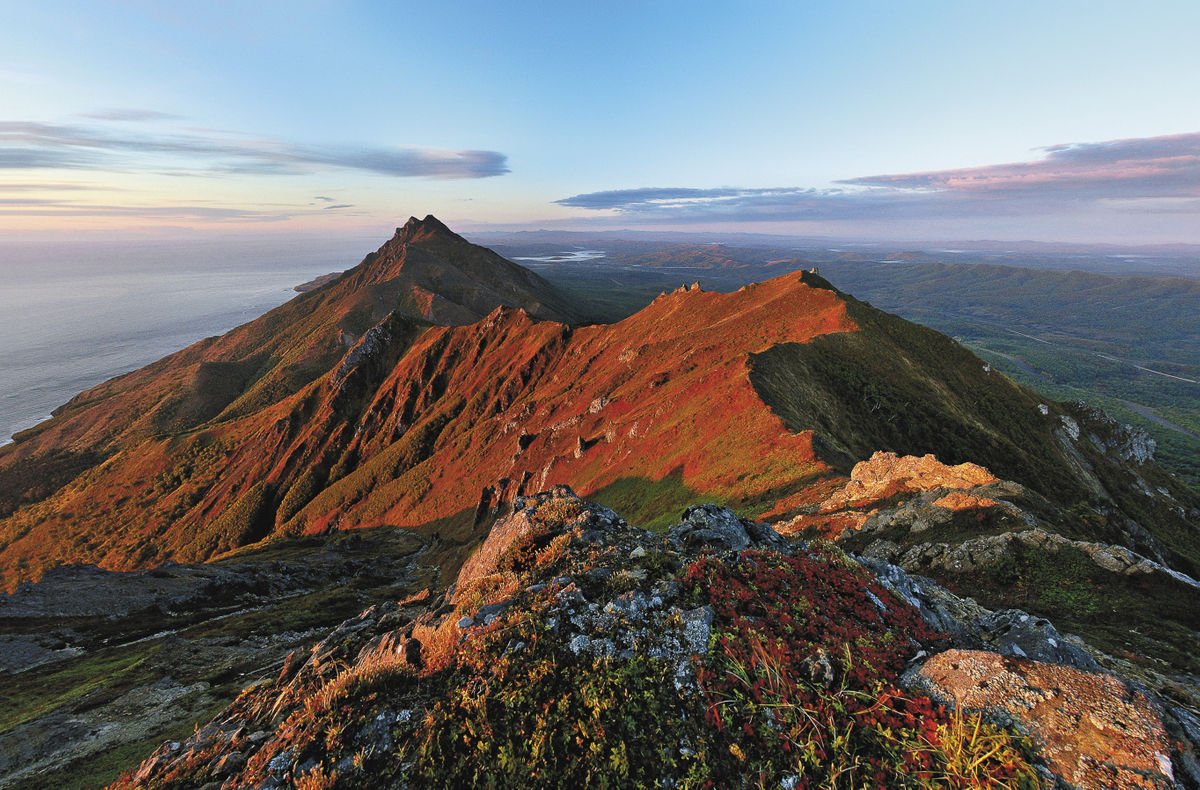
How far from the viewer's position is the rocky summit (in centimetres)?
831

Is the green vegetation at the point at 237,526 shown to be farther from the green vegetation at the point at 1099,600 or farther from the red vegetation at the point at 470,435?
the green vegetation at the point at 1099,600

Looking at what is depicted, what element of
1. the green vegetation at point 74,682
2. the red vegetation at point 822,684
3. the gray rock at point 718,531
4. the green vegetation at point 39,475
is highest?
the red vegetation at point 822,684

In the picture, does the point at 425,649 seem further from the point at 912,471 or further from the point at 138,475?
the point at 138,475

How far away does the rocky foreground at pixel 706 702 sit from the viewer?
305 inches

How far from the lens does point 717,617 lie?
11.1m

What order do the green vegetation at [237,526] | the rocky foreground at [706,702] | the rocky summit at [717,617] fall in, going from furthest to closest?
1. the green vegetation at [237,526]
2. the rocky summit at [717,617]
3. the rocky foreground at [706,702]

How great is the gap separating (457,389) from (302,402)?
5575 centimetres

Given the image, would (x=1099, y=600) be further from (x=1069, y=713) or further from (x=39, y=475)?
(x=39, y=475)

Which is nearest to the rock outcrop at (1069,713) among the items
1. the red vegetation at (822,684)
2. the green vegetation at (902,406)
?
the red vegetation at (822,684)

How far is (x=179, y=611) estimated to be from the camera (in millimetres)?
53062

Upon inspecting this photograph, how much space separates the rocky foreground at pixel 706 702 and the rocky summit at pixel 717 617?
6cm

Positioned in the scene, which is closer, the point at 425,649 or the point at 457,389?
the point at 425,649

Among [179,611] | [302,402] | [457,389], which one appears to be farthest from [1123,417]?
[302,402]

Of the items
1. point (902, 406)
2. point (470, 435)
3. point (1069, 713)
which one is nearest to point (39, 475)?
point (470, 435)
